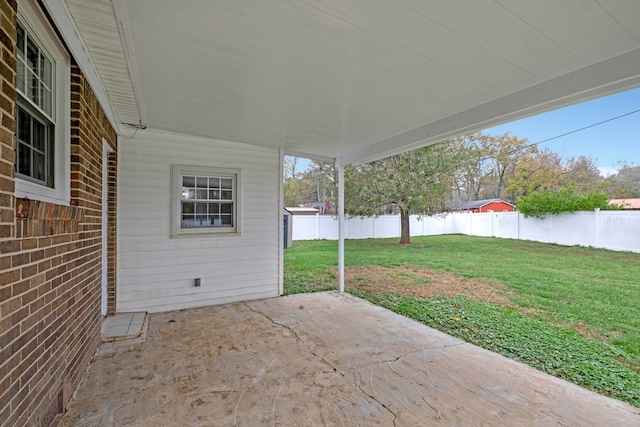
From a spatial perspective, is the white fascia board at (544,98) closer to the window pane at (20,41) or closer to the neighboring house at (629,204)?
the window pane at (20,41)

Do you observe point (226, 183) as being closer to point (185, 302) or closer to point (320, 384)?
point (185, 302)

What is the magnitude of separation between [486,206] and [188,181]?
19486 mm

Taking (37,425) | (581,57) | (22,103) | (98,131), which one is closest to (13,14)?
(22,103)

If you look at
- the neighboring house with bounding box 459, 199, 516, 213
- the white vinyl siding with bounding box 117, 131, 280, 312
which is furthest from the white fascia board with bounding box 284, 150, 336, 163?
the neighboring house with bounding box 459, 199, 516, 213

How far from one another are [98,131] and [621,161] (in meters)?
20.0

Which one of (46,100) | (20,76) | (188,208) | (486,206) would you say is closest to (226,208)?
(188,208)

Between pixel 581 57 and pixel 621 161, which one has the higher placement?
pixel 621 161

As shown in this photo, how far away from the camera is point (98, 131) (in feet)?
9.97

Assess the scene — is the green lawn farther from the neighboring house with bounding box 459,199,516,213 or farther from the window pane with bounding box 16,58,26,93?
the neighboring house with bounding box 459,199,516,213

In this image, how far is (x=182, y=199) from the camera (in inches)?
183

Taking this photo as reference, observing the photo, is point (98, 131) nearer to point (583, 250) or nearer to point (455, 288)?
point (455, 288)

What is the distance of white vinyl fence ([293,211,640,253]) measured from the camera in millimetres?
8188

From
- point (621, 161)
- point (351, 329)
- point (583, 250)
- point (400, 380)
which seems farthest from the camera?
point (621, 161)

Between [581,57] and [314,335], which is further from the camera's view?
[314,335]
